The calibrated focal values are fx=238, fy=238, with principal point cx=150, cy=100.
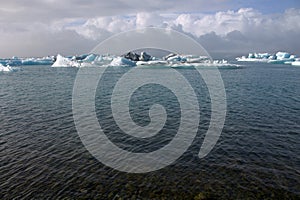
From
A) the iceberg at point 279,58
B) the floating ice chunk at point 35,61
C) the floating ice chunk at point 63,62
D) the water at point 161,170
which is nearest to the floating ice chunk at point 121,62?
the floating ice chunk at point 63,62

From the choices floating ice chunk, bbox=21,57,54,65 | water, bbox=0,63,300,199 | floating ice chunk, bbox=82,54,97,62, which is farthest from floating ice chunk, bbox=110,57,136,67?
water, bbox=0,63,300,199

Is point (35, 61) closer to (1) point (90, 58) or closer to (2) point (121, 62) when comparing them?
(1) point (90, 58)

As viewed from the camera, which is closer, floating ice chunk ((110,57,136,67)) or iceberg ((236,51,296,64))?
floating ice chunk ((110,57,136,67))

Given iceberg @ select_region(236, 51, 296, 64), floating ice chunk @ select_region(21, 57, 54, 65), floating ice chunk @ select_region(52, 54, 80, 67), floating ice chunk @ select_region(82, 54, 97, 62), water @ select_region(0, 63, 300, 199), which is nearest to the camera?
water @ select_region(0, 63, 300, 199)

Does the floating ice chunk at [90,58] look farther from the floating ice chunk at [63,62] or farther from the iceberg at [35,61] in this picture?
the iceberg at [35,61]

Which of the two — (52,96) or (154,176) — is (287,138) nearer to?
(154,176)

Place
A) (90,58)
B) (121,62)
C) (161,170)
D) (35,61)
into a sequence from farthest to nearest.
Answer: (35,61) → (90,58) → (121,62) → (161,170)

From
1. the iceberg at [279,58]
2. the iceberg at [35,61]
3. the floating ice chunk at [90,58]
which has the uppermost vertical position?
the floating ice chunk at [90,58]

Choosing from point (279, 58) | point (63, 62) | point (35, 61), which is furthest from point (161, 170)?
point (279, 58)

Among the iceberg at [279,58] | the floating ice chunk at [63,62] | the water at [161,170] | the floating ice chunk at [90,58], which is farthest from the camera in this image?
the iceberg at [279,58]

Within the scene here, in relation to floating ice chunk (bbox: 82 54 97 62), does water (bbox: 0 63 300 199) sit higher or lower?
lower

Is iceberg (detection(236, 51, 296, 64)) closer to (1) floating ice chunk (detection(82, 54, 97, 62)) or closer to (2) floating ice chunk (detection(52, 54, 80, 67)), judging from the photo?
(1) floating ice chunk (detection(82, 54, 97, 62))

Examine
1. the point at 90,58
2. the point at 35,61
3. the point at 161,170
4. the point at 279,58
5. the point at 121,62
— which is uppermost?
the point at 90,58

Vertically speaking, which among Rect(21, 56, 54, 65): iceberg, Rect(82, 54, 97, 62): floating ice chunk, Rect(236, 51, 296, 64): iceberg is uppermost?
Rect(82, 54, 97, 62): floating ice chunk
